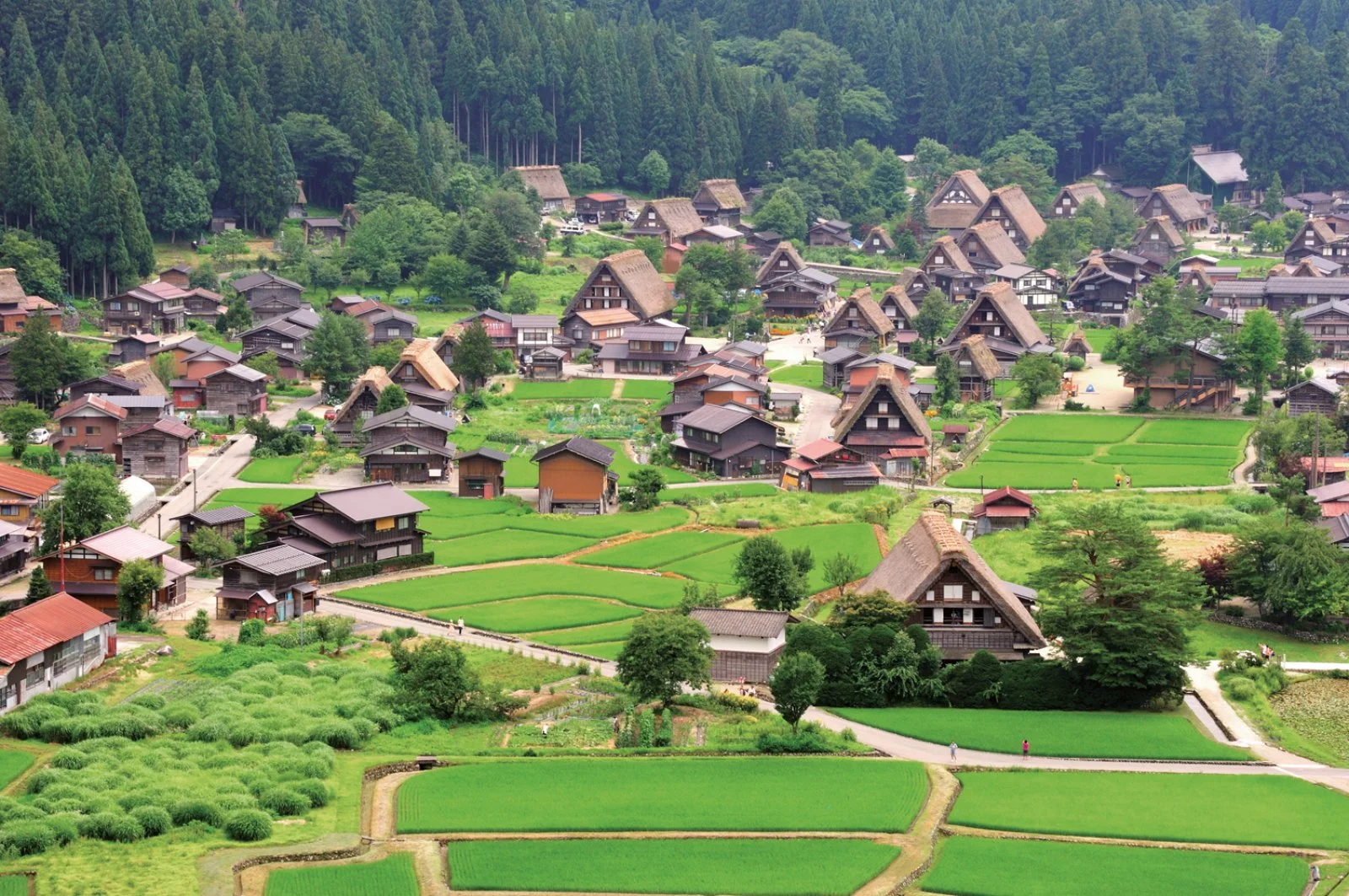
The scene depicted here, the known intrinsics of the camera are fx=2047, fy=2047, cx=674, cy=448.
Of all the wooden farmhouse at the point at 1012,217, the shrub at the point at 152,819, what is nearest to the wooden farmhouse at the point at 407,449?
the shrub at the point at 152,819

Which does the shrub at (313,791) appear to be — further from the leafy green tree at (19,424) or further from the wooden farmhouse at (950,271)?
the wooden farmhouse at (950,271)

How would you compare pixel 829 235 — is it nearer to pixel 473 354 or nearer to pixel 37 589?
pixel 473 354

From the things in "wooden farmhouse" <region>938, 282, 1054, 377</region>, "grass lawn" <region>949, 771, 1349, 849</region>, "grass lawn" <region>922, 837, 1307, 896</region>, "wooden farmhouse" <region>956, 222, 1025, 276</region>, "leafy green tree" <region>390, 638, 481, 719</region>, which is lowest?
"grass lawn" <region>922, 837, 1307, 896</region>

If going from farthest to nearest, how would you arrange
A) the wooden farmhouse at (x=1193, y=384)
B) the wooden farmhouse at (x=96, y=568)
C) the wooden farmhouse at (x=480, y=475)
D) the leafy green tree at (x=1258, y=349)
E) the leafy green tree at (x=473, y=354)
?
the leafy green tree at (x=473, y=354) < the wooden farmhouse at (x=1193, y=384) < the leafy green tree at (x=1258, y=349) < the wooden farmhouse at (x=480, y=475) < the wooden farmhouse at (x=96, y=568)

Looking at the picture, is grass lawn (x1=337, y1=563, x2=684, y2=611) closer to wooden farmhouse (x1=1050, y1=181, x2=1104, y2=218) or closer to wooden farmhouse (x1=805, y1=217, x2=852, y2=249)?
wooden farmhouse (x1=805, y1=217, x2=852, y2=249)

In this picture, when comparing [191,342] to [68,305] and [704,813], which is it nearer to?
[68,305]

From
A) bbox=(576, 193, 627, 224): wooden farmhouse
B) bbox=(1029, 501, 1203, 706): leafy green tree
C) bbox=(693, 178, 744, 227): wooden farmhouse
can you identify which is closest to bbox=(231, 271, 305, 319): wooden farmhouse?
bbox=(576, 193, 627, 224): wooden farmhouse
